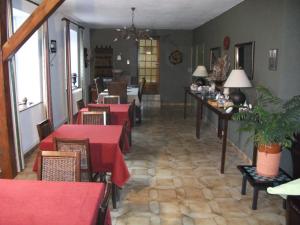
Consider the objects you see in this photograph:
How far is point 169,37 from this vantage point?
10.1 m

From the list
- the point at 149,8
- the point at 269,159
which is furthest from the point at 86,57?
the point at 269,159

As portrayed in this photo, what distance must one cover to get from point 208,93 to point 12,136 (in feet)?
11.9

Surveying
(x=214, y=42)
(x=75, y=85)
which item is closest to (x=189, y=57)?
(x=214, y=42)

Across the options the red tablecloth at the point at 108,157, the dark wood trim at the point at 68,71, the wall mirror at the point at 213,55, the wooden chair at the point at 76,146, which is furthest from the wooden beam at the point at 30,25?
the wall mirror at the point at 213,55

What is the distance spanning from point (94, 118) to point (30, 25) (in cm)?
146

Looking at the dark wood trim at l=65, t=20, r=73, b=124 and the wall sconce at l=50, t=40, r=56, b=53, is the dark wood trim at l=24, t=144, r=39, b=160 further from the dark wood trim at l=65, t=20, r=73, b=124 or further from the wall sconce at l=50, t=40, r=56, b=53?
the wall sconce at l=50, t=40, r=56, b=53

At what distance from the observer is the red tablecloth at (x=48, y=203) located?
170 centimetres

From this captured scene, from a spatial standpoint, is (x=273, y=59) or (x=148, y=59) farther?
(x=148, y=59)

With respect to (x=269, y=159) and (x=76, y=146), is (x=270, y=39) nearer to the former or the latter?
(x=269, y=159)

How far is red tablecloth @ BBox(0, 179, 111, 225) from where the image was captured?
170 cm

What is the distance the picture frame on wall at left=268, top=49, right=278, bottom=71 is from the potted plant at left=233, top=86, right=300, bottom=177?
2.14ft

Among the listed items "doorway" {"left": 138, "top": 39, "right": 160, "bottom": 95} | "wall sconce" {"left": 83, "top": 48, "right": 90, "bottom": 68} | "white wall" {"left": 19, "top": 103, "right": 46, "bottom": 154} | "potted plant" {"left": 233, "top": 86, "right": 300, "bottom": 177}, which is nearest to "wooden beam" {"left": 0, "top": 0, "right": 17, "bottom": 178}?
"white wall" {"left": 19, "top": 103, "right": 46, "bottom": 154}

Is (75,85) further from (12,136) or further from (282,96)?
(282,96)

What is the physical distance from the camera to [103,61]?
33.1 ft
